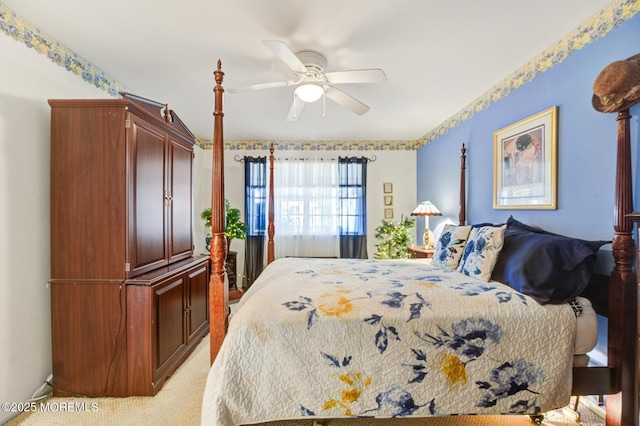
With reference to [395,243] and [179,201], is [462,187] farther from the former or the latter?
[179,201]

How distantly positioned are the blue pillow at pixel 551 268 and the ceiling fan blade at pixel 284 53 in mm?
1842

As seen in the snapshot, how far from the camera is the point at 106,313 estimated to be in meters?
1.83

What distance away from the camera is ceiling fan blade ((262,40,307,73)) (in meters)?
1.55

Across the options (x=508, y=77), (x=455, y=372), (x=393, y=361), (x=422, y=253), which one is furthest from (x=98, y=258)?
(x=508, y=77)

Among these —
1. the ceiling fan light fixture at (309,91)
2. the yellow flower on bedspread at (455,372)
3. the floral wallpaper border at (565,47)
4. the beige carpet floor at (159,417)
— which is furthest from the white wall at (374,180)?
the yellow flower on bedspread at (455,372)

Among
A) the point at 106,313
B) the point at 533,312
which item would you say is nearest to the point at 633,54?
the point at 533,312

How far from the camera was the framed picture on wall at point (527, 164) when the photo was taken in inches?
80.7

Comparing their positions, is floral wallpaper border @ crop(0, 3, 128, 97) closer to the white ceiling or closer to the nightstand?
the white ceiling

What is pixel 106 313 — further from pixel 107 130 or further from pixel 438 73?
pixel 438 73

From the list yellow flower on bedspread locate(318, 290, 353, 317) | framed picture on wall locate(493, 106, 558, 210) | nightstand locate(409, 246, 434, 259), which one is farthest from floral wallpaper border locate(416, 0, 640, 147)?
yellow flower on bedspread locate(318, 290, 353, 317)

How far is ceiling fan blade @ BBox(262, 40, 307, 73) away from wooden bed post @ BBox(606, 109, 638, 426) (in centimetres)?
183

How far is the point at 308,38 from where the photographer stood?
6.17ft

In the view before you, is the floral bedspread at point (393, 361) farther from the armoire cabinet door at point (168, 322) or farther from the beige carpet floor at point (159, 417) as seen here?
the armoire cabinet door at point (168, 322)

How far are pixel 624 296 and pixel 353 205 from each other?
341 centimetres
